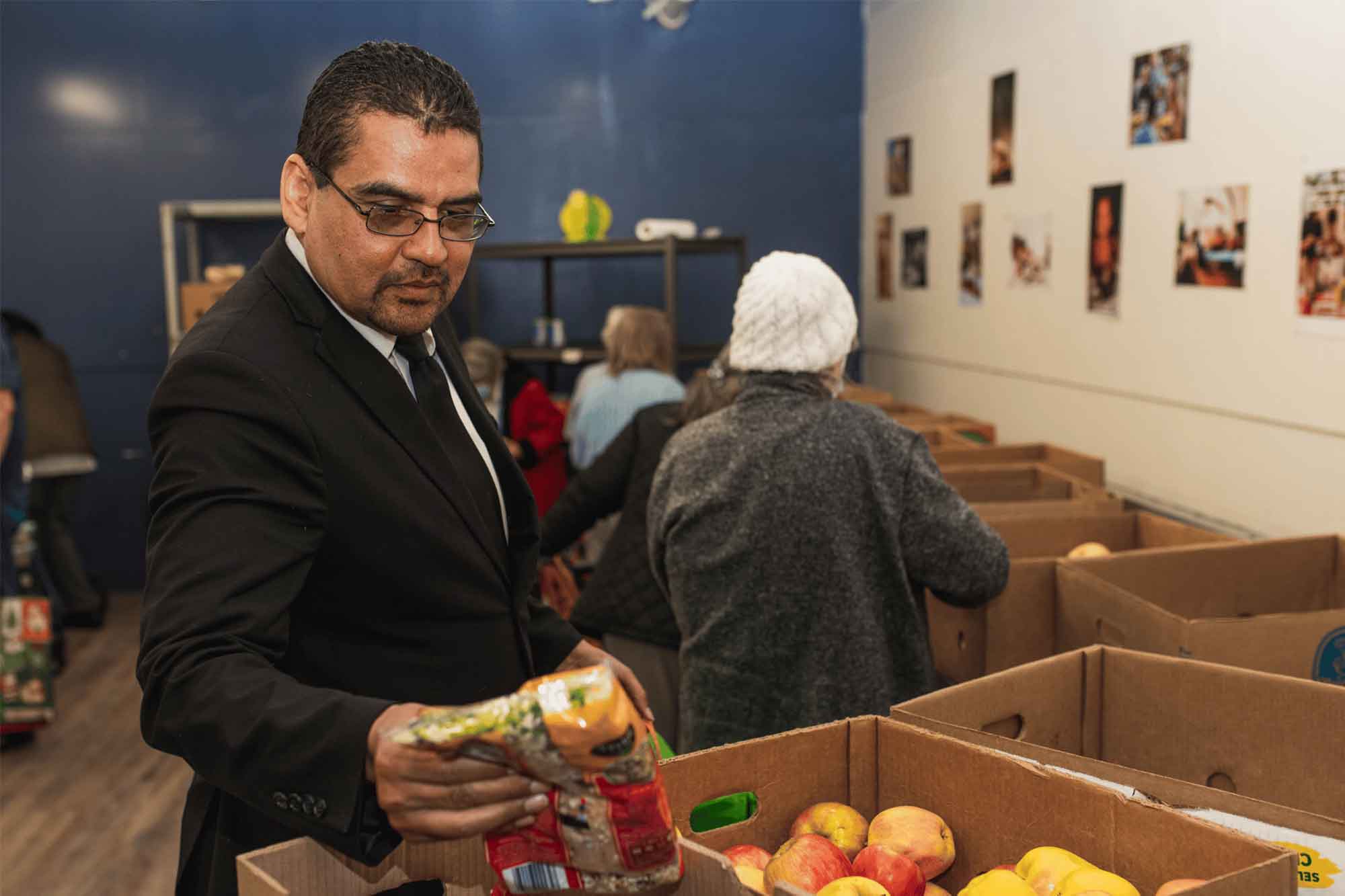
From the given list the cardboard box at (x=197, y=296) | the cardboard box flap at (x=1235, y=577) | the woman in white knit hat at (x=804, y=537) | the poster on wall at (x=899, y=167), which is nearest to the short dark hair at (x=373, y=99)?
the woman in white knit hat at (x=804, y=537)

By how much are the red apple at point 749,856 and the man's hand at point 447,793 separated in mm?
557

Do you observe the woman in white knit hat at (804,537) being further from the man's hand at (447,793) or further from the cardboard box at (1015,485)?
the man's hand at (447,793)

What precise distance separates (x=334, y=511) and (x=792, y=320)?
1.15m

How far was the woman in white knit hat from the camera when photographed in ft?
6.73

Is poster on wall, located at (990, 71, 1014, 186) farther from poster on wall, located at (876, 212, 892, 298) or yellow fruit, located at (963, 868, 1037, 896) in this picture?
yellow fruit, located at (963, 868, 1037, 896)

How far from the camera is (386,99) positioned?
113cm

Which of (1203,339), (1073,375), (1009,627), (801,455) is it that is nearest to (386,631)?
(801,455)

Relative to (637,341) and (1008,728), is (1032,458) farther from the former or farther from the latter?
(1008,728)

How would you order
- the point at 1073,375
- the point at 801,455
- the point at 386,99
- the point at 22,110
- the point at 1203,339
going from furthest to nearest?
the point at 22,110, the point at 1073,375, the point at 1203,339, the point at 801,455, the point at 386,99

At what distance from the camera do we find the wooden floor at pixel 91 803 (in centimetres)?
348

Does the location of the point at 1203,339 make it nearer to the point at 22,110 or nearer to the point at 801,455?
the point at 801,455

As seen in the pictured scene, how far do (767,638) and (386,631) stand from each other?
1.04 m

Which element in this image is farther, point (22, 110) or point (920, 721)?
point (22, 110)

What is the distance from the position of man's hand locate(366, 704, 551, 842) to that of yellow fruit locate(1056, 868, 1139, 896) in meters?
0.60
